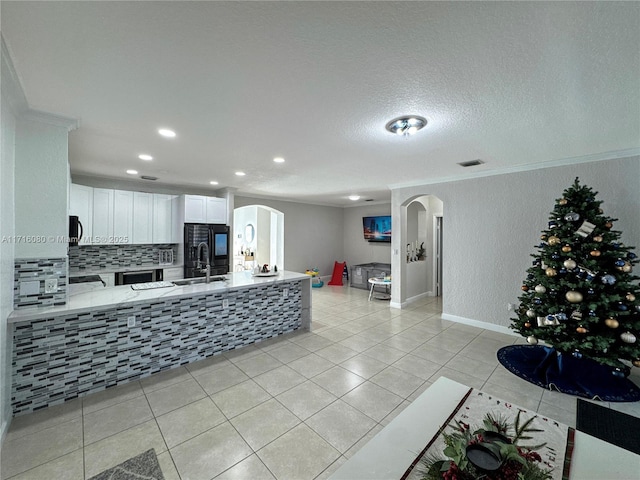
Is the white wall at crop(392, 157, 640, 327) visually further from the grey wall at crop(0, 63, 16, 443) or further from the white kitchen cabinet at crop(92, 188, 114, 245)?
the white kitchen cabinet at crop(92, 188, 114, 245)

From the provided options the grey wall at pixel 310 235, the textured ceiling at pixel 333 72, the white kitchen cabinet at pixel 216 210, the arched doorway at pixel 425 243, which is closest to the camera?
the textured ceiling at pixel 333 72

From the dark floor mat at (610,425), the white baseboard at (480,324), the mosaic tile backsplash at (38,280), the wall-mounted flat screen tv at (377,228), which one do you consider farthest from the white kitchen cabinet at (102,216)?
the dark floor mat at (610,425)

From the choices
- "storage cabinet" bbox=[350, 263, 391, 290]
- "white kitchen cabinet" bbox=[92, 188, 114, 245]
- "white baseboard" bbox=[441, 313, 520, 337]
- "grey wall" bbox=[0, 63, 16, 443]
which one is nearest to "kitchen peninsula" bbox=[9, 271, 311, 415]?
"grey wall" bbox=[0, 63, 16, 443]

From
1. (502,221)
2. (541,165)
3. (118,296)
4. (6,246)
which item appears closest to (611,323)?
(502,221)

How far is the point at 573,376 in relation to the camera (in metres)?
2.69

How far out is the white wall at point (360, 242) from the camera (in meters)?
7.95

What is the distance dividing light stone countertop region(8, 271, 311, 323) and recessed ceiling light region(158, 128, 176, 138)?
1.66 meters

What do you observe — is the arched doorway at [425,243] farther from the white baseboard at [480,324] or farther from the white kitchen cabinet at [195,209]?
the white kitchen cabinet at [195,209]

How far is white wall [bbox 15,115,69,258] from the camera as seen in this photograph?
2.15 m

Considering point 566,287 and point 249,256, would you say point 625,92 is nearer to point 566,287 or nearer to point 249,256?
point 566,287

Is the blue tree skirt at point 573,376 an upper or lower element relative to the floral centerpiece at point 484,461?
lower

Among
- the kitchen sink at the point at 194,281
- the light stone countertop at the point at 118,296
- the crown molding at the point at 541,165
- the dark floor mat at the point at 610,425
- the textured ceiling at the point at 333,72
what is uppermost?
the textured ceiling at the point at 333,72

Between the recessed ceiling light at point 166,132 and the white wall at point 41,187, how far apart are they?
73cm

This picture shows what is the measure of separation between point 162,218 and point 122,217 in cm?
64
